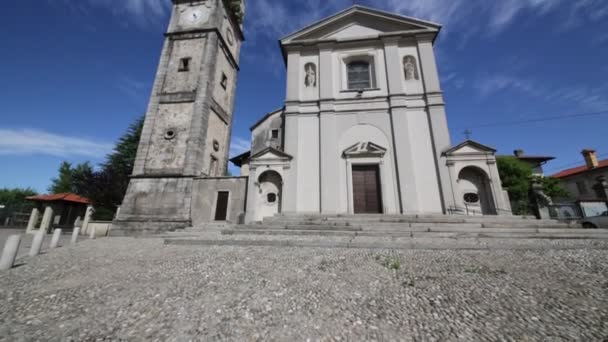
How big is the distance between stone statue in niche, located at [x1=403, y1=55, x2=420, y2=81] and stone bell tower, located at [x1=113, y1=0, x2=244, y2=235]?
1138cm

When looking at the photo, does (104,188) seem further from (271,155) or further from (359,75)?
(359,75)

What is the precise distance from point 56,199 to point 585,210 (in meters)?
37.4

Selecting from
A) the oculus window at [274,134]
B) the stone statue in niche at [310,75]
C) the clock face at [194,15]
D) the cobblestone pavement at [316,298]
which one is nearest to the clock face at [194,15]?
the clock face at [194,15]

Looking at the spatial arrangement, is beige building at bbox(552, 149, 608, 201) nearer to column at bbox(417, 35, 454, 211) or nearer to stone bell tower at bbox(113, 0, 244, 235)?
column at bbox(417, 35, 454, 211)

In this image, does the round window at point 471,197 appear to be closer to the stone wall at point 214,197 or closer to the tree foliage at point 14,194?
the stone wall at point 214,197

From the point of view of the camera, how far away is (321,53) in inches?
494

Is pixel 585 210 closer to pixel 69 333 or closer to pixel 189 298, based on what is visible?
pixel 189 298

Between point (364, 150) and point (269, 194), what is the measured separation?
5.15 meters

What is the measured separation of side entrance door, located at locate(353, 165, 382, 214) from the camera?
1019cm

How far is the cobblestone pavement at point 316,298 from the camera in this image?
1.92 m

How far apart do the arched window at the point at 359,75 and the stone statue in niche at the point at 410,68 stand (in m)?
1.85

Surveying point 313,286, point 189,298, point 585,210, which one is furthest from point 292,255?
point 585,210

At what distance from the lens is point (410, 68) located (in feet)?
38.4

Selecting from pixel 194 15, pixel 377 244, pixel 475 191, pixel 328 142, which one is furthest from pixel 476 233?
pixel 194 15
